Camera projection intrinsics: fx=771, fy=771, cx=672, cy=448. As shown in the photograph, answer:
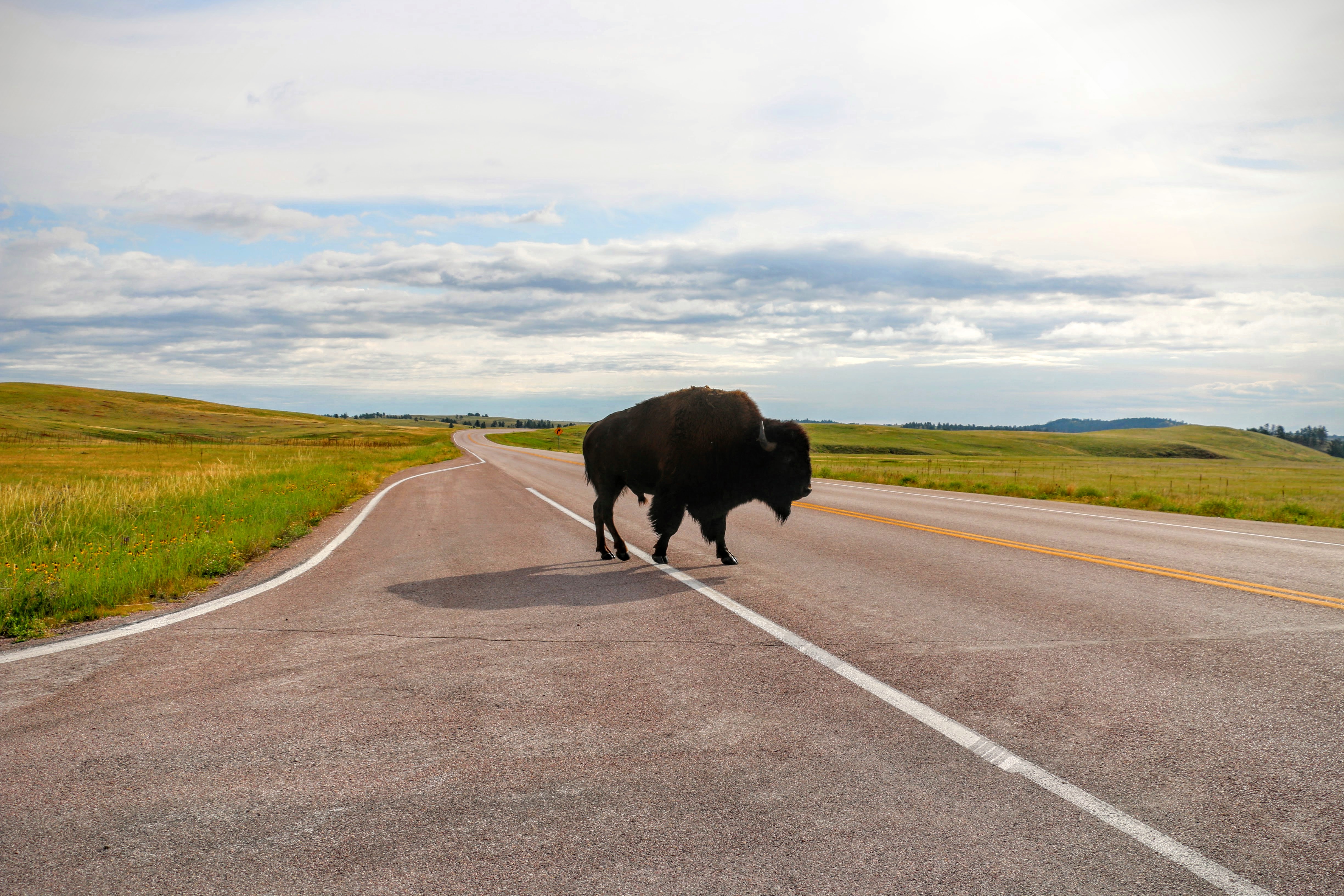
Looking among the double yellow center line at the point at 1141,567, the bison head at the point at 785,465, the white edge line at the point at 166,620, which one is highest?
the bison head at the point at 785,465

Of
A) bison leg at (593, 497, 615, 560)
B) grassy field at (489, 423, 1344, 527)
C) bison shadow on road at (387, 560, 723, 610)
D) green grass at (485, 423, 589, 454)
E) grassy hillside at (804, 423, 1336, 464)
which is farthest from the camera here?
grassy hillside at (804, 423, 1336, 464)

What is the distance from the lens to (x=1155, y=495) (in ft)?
70.3

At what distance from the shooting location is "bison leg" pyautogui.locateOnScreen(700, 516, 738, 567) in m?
8.78

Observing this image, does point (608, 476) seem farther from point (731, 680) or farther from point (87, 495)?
point (87, 495)

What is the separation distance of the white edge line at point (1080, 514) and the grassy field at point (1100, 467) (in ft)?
10.4

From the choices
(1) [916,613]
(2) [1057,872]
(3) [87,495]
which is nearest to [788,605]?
(1) [916,613]

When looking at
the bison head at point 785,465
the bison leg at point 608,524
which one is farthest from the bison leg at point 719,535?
the bison leg at point 608,524

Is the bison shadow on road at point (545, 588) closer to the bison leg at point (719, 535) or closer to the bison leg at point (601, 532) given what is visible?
the bison leg at point (719, 535)

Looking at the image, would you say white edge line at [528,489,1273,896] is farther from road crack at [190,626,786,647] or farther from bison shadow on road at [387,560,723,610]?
bison shadow on road at [387,560,723,610]

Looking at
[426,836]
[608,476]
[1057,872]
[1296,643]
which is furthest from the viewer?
[608,476]

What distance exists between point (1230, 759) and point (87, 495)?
17091 mm

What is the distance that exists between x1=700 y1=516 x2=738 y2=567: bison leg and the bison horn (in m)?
0.94

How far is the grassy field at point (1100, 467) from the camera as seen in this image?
20.4m

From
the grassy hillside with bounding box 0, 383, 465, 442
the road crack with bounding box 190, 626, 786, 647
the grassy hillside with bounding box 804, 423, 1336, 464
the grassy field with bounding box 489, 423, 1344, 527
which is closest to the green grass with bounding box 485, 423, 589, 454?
the grassy field with bounding box 489, 423, 1344, 527
